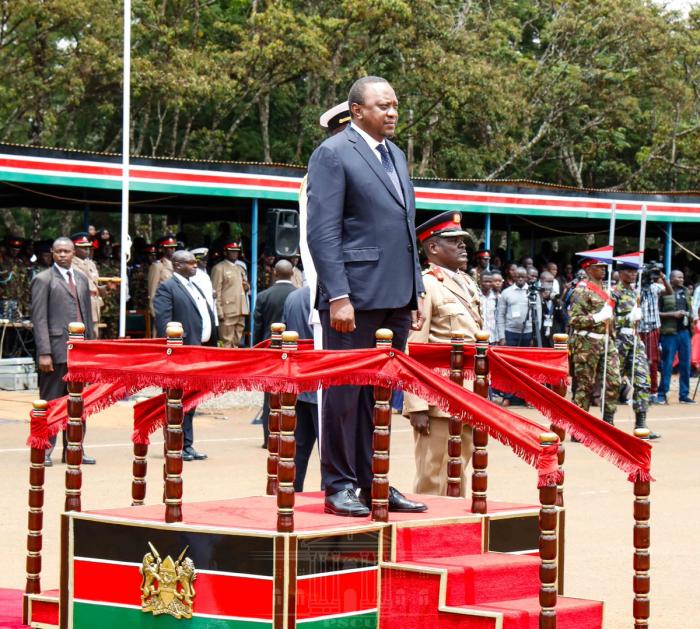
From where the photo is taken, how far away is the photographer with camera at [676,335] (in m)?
21.2

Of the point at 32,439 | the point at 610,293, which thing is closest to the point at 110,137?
the point at 610,293

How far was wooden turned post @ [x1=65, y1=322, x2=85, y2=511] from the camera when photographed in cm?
634

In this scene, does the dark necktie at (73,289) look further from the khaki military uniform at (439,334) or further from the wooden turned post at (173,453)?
the wooden turned post at (173,453)

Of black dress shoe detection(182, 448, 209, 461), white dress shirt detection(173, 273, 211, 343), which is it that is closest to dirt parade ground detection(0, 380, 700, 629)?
black dress shoe detection(182, 448, 209, 461)

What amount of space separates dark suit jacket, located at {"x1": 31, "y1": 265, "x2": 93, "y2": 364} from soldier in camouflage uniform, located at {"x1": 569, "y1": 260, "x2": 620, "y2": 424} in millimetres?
6094

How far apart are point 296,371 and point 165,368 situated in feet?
2.21

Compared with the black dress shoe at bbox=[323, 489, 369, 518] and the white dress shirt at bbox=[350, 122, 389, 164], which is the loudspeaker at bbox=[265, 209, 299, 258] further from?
the black dress shoe at bbox=[323, 489, 369, 518]

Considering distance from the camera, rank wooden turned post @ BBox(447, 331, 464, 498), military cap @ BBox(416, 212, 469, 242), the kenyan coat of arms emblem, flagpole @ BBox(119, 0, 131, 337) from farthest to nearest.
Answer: flagpole @ BBox(119, 0, 131, 337) < military cap @ BBox(416, 212, 469, 242) < wooden turned post @ BBox(447, 331, 464, 498) < the kenyan coat of arms emblem

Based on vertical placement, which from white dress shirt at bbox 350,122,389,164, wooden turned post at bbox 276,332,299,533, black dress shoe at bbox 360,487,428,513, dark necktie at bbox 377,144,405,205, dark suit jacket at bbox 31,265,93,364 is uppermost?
white dress shirt at bbox 350,122,389,164

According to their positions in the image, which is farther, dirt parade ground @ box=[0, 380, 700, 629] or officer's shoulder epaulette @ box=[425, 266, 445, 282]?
officer's shoulder epaulette @ box=[425, 266, 445, 282]

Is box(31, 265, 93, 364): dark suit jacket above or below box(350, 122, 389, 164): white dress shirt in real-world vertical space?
below

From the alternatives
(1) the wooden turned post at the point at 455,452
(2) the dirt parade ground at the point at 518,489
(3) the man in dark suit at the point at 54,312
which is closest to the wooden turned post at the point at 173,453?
(1) the wooden turned post at the point at 455,452

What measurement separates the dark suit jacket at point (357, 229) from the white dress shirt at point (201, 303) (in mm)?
7088

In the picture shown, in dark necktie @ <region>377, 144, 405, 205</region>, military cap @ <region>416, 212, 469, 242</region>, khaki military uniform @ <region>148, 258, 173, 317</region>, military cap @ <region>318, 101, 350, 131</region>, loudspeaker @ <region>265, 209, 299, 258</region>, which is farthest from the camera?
khaki military uniform @ <region>148, 258, 173, 317</region>
